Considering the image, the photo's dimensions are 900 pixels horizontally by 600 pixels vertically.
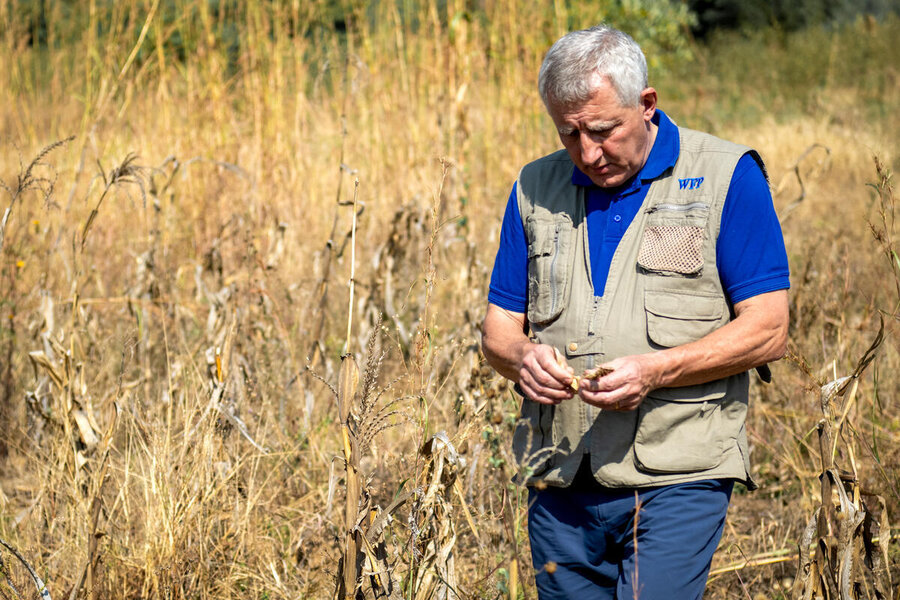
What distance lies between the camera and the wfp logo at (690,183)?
200cm

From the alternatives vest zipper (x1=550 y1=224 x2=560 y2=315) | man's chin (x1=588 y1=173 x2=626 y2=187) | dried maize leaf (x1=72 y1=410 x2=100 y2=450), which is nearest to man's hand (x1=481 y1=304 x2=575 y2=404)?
vest zipper (x1=550 y1=224 x2=560 y2=315)

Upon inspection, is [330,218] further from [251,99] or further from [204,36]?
[204,36]

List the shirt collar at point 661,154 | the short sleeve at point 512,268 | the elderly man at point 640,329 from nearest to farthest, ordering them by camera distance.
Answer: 1. the elderly man at point 640,329
2. the shirt collar at point 661,154
3. the short sleeve at point 512,268

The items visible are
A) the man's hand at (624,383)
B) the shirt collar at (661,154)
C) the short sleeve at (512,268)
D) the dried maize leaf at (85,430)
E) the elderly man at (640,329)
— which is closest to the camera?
the man's hand at (624,383)

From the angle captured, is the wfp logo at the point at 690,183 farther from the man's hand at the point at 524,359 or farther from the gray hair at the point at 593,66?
the man's hand at the point at 524,359

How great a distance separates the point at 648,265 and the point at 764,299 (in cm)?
26

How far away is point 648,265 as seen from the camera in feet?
6.50

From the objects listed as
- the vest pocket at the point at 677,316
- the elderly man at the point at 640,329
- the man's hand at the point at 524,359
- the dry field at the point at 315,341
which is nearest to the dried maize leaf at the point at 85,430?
the dry field at the point at 315,341

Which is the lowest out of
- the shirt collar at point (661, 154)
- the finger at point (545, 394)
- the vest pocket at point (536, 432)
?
the vest pocket at point (536, 432)

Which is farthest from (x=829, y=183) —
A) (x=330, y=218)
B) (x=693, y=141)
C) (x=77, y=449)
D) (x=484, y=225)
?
(x=77, y=449)

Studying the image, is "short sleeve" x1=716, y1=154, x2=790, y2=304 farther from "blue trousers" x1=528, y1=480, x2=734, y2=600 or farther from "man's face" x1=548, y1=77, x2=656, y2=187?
"blue trousers" x1=528, y1=480, x2=734, y2=600

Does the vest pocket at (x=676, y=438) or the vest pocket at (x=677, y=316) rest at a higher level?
the vest pocket at (x=677, y=316)

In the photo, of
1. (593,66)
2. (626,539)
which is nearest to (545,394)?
(626,539)

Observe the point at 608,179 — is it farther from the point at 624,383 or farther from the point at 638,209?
the point at 624,383
